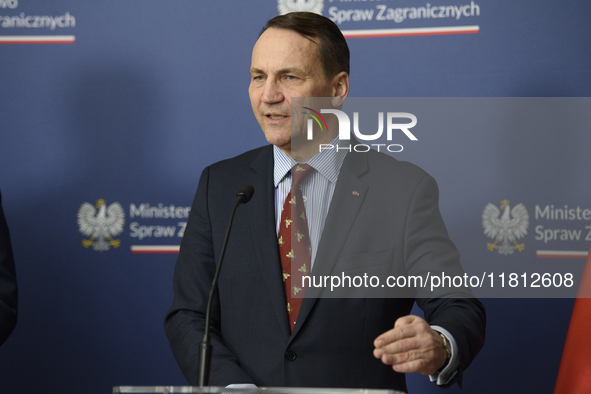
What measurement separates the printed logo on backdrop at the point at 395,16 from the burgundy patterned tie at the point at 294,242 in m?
0.95

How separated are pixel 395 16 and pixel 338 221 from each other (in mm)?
1158

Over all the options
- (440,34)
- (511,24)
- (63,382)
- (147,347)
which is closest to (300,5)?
(440,34)

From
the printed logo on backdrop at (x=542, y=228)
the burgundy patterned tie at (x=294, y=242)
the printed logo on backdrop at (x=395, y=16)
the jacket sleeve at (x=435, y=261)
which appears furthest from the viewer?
the printed logo on backdrop at (x=395, y=16)

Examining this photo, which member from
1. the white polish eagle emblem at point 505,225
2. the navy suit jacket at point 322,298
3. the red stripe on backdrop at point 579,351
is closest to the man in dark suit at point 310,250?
the navy suit jacket at point 322,298

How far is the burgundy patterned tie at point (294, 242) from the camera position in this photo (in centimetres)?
168

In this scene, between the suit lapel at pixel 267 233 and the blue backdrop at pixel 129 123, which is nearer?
the suit lapel at pixel 267 233

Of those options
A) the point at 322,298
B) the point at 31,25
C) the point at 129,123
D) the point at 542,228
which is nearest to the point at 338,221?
the point at 322,298

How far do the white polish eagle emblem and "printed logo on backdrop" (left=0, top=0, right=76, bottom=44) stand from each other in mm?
1997

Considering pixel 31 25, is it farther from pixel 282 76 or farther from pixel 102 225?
pixel 282 76

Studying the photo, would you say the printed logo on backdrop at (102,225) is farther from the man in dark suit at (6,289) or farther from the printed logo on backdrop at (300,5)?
the printed logo on backdrop at (300,5)

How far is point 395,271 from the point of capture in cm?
168

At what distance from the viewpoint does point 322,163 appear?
5.90 feet

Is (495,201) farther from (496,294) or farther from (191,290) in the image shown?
(191,290)

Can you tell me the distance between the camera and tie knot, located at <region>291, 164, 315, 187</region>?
1780mm
